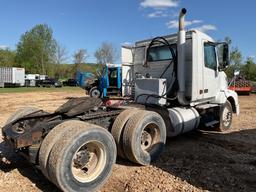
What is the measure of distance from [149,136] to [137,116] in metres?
0.73

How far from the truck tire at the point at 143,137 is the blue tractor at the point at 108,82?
15078mm

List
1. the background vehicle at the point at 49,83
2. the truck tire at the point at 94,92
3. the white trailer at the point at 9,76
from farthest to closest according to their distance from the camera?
the background vehicle at the point at 49,83 < the white trailer at the point at 9,76 < the truck tire at the point at 94,92

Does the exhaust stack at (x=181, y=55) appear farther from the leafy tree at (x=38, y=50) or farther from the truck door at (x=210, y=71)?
the leafy tree at (x=38, y=50)

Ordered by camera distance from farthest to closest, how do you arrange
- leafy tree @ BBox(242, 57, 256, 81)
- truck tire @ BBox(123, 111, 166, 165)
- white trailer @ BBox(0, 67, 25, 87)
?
leafy tree @ BBox(242, 57, 256, 81), white trailer @ BBox(0, 67, 25, 87), truck tire @ BBox(123, 111, 166, 165)

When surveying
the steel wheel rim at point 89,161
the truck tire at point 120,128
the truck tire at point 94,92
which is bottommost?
the steel wheel rim at point 89,161

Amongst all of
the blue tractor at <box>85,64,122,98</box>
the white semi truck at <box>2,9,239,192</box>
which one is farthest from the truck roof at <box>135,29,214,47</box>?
the blue tractor at <box>85,64,122,98</box>

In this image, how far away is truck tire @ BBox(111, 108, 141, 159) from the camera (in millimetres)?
5316

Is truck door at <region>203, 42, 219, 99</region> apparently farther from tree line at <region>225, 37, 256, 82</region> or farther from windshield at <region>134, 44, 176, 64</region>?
tree line at <region>225, 37, 256, 82</region>

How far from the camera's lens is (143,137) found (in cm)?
573

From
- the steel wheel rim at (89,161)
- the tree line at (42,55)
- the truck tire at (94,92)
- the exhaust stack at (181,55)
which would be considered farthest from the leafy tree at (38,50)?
the steel wheel rim at (89,161)

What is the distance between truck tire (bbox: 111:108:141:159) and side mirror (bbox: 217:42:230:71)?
3878 mm

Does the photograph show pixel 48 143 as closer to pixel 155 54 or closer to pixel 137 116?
pixel 137 116

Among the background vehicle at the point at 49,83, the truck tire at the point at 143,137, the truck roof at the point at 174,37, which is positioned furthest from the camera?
the background vehicle at the point at 49,83

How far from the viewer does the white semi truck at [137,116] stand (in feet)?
13.6
